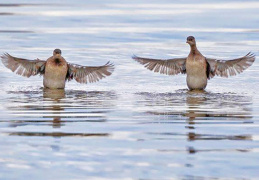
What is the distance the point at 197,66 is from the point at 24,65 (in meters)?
3.74

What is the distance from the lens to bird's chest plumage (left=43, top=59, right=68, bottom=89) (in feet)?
70.6

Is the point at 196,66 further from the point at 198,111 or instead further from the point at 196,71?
the point at 198,111

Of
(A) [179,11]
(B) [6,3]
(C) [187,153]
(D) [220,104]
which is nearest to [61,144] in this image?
(C) [187,153]

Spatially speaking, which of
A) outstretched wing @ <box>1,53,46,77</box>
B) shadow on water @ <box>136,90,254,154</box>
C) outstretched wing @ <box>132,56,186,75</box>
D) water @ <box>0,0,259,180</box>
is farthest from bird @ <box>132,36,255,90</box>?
outstretched wing @ <box>1,53,46,77</box>

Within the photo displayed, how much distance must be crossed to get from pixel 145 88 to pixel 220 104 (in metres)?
3.17

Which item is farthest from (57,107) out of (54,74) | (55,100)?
(54,74)

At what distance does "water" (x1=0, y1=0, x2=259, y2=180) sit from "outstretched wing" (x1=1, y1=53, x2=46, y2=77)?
0.94ft

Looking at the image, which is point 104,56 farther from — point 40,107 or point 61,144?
point 61,144

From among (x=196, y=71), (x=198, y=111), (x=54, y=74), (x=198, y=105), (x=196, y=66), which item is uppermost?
(x=196, y=66)

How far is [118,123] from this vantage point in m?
15.5

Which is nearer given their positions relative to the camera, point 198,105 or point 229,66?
point 198,105

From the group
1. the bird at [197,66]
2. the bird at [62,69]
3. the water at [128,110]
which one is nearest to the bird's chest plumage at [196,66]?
the bird at [197,66]

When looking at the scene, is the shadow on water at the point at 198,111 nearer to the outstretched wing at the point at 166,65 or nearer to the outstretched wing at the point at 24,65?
the outstretched wing at the point at 166,65

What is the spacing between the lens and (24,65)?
22.3m
